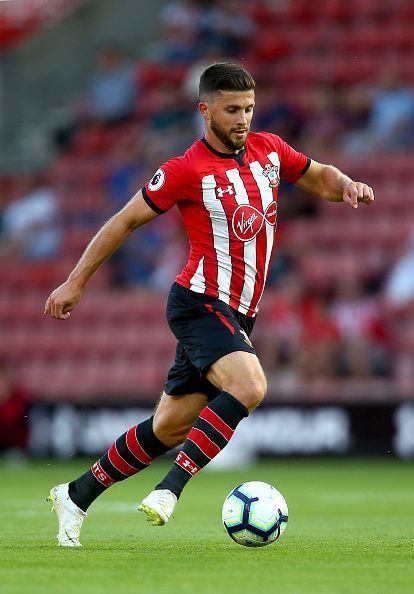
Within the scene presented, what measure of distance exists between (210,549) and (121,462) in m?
0.67

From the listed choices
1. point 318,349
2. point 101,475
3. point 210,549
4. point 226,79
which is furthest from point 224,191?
point 318,349

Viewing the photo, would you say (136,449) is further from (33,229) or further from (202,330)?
(33,229)

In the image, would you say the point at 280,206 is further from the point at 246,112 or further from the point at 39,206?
the point at 246,112

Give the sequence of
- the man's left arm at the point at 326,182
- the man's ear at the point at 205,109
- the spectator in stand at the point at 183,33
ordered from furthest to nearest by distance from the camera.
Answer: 1. the spectator in stand at the point at 183,33
2. the man's left arm at the point at 326,182
3. the man's ear at the point at 205,109

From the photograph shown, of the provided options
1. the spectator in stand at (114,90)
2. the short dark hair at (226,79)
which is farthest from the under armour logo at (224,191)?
the spectator in stand at (114,90)

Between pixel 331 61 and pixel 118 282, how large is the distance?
410 centimetres

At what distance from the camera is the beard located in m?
6.39

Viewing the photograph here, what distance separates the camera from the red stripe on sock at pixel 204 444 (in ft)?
20.0

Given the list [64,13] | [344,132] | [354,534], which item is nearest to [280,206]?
[344,132]

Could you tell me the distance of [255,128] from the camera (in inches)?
650

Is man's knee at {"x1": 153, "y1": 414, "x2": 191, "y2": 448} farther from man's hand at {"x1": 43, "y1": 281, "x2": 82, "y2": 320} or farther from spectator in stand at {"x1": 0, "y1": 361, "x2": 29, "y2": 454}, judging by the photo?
spectator in stand at {"x1": 0, "y1": 361, "x2": 29, "y2": 454}

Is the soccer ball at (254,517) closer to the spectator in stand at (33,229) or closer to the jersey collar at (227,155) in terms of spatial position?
the jersey collar at (227,155)

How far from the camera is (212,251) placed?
254 inches

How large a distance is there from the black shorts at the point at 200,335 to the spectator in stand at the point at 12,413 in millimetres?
9412
